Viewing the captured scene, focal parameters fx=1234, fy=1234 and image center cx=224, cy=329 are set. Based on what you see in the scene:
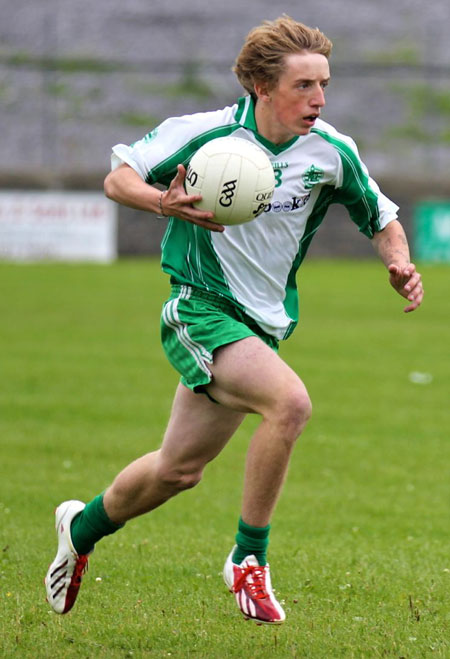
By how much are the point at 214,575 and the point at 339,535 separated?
1439 millimetres

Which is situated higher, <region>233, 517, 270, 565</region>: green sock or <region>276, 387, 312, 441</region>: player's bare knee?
<region>276, 387, 312, 441</region>: player's bare knee

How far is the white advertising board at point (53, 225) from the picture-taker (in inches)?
1041

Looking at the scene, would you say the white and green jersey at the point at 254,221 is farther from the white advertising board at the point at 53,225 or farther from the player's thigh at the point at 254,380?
the white advertising board at the point at 53,225

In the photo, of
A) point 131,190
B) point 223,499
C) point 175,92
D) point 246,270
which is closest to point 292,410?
point 246,270

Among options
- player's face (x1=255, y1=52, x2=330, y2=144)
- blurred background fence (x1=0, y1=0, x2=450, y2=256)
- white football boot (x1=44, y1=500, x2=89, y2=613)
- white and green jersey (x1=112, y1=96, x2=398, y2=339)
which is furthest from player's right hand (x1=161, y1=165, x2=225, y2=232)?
blurred background fence (x1=0, y1=0, x2=450, y2=256)

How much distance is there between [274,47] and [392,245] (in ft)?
3.48

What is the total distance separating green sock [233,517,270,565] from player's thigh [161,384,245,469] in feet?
1.50

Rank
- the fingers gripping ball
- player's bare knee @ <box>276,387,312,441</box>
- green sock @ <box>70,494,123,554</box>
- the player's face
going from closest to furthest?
player's bare knee @ <box>276,387,312,441</box> < the fingers gripping ball < the player's face < green sock @ <box>70,494,123,554</box>

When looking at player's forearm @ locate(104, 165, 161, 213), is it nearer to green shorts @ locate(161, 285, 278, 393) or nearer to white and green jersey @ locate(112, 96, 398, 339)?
white and green jersey @ locate(112, 96, 398, 339)

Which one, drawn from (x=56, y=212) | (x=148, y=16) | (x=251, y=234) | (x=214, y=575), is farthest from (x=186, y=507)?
(x=148, y=16)

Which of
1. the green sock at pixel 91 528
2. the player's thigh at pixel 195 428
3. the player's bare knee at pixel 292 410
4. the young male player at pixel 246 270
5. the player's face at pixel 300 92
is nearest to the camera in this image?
the player's bare knee at pixel 292 410

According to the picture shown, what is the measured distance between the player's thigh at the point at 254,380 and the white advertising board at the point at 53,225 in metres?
21.8

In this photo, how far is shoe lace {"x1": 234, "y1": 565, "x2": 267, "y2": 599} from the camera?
4.99 m

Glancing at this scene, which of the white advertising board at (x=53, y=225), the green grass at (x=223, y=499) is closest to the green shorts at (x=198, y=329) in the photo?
the green grass at (x=223, y=499)
